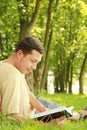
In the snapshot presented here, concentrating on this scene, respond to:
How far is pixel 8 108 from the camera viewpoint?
18.1 feet

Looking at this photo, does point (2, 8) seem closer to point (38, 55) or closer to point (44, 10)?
point (44, 10)

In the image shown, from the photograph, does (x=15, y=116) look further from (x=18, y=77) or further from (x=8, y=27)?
(x=8, y=27)

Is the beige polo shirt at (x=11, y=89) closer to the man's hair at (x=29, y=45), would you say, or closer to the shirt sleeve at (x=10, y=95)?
the shirt sleeve at (x=10, y=95)

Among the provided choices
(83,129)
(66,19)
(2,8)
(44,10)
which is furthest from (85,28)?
(83,129)

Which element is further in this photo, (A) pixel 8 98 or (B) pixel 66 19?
(B) pixel 66 19

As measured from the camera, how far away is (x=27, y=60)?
5953mm

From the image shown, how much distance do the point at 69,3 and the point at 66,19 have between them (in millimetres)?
7583

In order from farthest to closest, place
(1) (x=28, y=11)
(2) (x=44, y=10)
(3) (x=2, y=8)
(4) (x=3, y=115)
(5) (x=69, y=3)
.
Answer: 1. (5) (x=69, y=3)
2. (2) (x=44, y=10)
3. (3) (x=2, y=8)
4. (1) (x=28, y=11)
5. (4) (x=3, y=115)

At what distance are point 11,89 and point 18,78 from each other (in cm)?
22

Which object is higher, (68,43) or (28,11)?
(28,11)

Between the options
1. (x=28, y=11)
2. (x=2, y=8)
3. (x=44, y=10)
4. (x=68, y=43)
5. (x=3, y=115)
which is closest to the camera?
(x=3, y=115)

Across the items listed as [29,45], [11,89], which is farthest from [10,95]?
[29,45]

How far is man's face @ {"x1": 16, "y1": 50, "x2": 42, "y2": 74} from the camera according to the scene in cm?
592

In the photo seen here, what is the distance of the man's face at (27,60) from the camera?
592 centimetres
